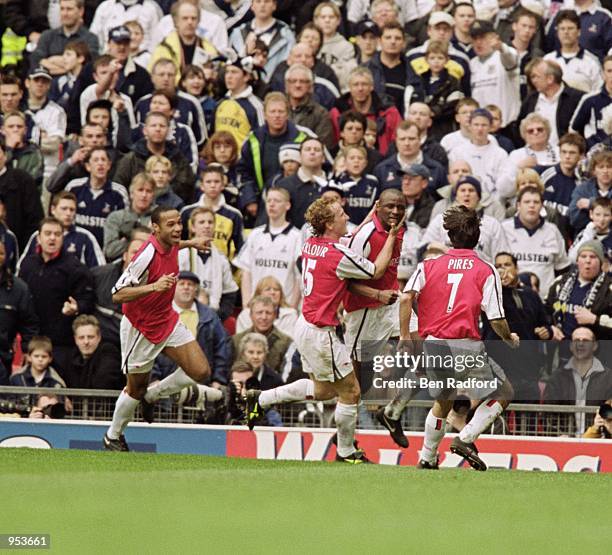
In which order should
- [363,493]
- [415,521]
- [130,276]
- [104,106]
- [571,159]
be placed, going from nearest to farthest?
1. [415,521]
2. [363,493]
3. [130,276]
4. [571,159]
5. [104,106]

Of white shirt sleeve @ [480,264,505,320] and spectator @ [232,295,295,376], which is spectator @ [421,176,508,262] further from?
white shirt sleeve @ [480,264,505,320]

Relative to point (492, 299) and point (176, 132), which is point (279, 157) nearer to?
point (176, 132)

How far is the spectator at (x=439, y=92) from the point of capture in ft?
64.4

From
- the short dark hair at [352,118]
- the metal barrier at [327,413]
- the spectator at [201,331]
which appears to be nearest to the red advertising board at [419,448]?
the metal barrier at [327,413]

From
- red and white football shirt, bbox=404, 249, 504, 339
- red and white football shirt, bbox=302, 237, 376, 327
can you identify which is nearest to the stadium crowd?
red and white football shirt, bbox=302, 237, 376, 327

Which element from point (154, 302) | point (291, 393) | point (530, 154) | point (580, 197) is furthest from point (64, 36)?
point (291, 393)

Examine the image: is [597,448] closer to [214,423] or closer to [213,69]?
[214,423]

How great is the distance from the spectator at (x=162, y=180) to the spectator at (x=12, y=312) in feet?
6.61

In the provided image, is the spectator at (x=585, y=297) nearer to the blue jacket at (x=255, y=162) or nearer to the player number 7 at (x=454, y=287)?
the player number 7 at (x=454, y=287)

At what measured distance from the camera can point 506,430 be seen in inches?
592

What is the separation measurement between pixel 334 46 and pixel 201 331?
577 centimetres

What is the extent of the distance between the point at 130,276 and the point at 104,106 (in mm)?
5895

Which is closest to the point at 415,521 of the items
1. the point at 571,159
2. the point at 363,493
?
the point at 363,493

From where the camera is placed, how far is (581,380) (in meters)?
15.2
